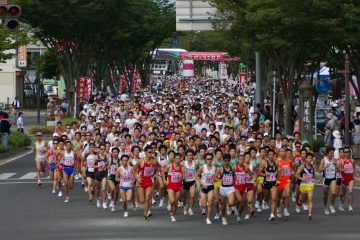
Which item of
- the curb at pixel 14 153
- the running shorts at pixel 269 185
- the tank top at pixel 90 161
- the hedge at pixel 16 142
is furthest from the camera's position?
A: the hedge at pixel 16 142

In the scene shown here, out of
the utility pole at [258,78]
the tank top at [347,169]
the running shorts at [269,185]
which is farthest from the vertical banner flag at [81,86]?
the running shorts at [269,185]

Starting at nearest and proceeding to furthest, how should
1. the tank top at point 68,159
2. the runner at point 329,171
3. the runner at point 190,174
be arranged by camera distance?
1. the runner at point 190,174
2. the runner at point 329,171
3. the tank top at point 68,159

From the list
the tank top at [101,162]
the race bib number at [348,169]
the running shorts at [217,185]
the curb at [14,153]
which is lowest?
the curb at [14,153]

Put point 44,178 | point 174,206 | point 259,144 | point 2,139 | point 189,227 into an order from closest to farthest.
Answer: point 189,227 < point 174,206 < point 259,144 < point 44,178 < point 2,139

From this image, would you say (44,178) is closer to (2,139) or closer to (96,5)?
(2,139)

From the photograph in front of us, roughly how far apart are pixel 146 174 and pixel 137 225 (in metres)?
1.62

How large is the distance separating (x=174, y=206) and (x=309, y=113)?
1616 centimetres

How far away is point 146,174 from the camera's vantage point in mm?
19578

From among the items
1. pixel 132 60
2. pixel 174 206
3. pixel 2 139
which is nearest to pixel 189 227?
pixel 174 206

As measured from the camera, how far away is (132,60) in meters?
76.7

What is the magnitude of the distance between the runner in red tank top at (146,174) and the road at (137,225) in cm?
46

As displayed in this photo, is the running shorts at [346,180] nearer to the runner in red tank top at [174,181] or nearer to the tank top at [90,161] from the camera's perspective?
the runner in red tank top at [174,181]

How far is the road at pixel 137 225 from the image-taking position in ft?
55.4

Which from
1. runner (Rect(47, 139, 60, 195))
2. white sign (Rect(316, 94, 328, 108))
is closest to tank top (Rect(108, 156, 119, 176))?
runner (Rect(47, 139, 60, 195))
